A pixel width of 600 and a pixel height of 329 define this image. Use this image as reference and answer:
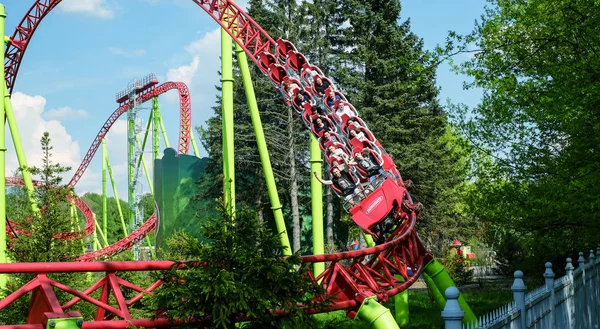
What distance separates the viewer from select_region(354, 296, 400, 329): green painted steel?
22.8 ft

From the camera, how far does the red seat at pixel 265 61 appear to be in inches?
498

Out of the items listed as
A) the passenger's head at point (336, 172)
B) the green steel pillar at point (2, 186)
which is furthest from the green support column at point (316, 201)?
the green steel pillar at point (2, 186)

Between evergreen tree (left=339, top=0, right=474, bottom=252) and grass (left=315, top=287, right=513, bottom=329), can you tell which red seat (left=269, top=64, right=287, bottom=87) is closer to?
grass (left=315, top=287, right=513, bottom=329)

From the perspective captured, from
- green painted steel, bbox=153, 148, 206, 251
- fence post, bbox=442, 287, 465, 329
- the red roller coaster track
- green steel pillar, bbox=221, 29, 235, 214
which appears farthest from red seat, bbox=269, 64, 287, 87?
green painted steel, bbox=153, 148, 206, 251

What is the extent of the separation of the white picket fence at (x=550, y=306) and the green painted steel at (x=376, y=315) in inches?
56.4

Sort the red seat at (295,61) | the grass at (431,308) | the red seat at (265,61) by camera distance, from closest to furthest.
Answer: the grass at (431,308) < the red seat at (295,61) < the red seat at (265,61)

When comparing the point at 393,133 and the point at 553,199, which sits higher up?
the point at 393,133

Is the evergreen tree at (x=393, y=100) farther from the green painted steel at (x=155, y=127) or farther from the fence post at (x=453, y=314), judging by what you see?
the fence post at (x=453, y=314)

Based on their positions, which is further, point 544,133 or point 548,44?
point 544,133

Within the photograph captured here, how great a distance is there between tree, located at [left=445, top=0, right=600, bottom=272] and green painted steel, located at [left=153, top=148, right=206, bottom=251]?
59.8 feet

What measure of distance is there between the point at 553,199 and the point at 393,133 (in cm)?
1691

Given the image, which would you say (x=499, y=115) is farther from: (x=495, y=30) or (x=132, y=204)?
(x=132, y=204)

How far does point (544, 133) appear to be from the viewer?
10258 millimetres

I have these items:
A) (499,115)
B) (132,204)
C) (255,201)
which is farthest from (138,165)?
(499,115)
